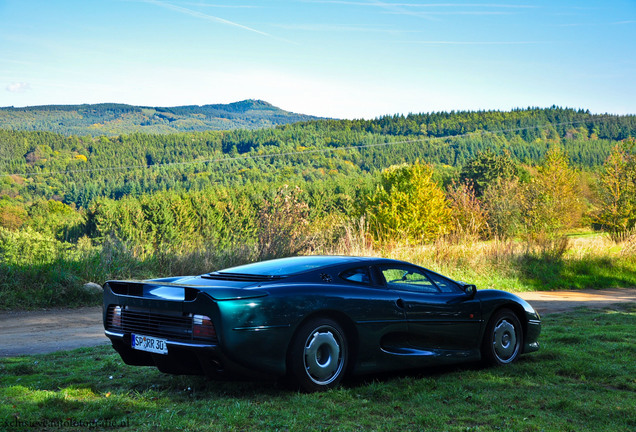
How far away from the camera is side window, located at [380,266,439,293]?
6.32m

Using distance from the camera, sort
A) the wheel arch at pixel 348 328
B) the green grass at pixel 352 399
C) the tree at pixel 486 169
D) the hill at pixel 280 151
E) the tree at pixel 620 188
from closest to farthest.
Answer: the green grass at pixel 352 399 → the wheel arch at pixel 348 328 → the tree at pixel 620 188 → the tree at pixel 486 169 → the hill at pixel 280 151

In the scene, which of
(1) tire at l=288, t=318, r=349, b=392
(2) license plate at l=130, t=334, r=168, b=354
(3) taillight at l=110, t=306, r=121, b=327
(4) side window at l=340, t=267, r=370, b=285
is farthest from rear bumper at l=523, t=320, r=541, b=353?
(3) taillight at l=110, t=306, r=121, b=327

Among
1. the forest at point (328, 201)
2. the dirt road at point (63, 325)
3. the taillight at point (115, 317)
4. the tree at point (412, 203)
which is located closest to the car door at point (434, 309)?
the taillight at point (115, 317)

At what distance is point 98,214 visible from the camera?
277ft

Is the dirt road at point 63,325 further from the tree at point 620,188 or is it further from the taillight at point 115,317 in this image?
the tree at point 620,188

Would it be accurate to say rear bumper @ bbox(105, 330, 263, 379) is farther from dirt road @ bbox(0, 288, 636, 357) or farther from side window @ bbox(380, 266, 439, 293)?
dirt road @ bbox(0, 288, 636, 357)

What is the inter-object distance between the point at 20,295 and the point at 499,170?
272 ft

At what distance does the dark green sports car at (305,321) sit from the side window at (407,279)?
0.01m

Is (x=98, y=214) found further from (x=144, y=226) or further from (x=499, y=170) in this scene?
(x=499, y=170)

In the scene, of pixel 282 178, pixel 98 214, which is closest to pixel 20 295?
pixel 98 214

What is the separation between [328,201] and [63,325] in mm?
Result: 94429

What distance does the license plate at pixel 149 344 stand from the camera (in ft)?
17.3

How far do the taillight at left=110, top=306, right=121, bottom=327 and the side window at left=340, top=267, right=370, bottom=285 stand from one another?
214cm

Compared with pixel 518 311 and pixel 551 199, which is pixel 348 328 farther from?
pixel 551 199
